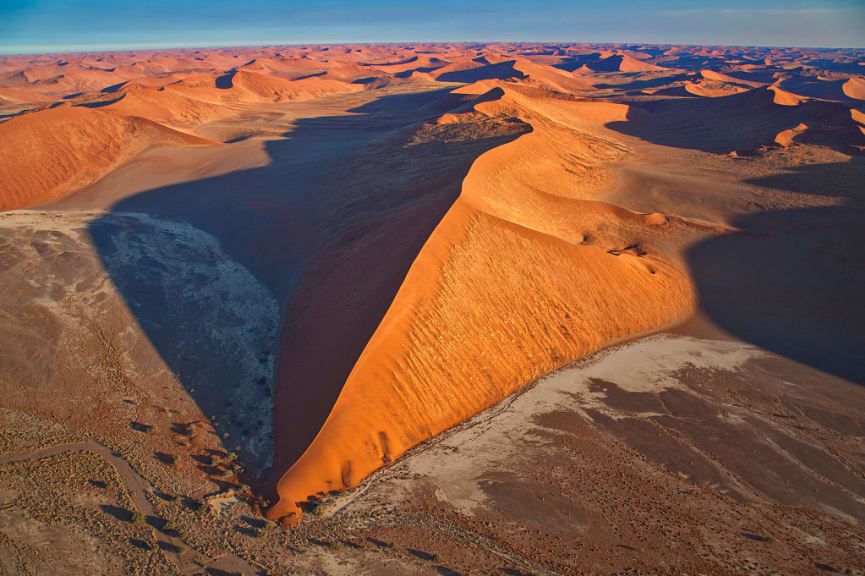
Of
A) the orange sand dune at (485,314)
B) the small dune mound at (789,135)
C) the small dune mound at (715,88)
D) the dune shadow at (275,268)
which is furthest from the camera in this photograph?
the small dune mound at (715,88)

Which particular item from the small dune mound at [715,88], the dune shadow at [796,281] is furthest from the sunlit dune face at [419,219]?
the small dune mound at [715,88]

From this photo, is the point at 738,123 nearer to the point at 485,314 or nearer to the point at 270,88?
the point at 485,314

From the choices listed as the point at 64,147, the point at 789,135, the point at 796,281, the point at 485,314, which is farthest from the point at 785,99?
the point at 64,147

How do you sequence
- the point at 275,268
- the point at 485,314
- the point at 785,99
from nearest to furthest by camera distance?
the point at 485,314
the point at 275,268
the point at 785,99

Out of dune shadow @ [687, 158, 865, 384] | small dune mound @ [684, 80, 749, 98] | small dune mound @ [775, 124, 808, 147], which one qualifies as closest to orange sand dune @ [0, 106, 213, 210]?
dune shadow @ [687, 158, 865, 384]

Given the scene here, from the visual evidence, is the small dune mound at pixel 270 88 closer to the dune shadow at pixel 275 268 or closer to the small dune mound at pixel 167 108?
the small dune mound at pixel 167 108

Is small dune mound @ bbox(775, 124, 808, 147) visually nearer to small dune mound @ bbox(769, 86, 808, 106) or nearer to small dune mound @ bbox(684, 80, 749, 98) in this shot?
small dune mound @ bbox(769, 86, 808, 106)
